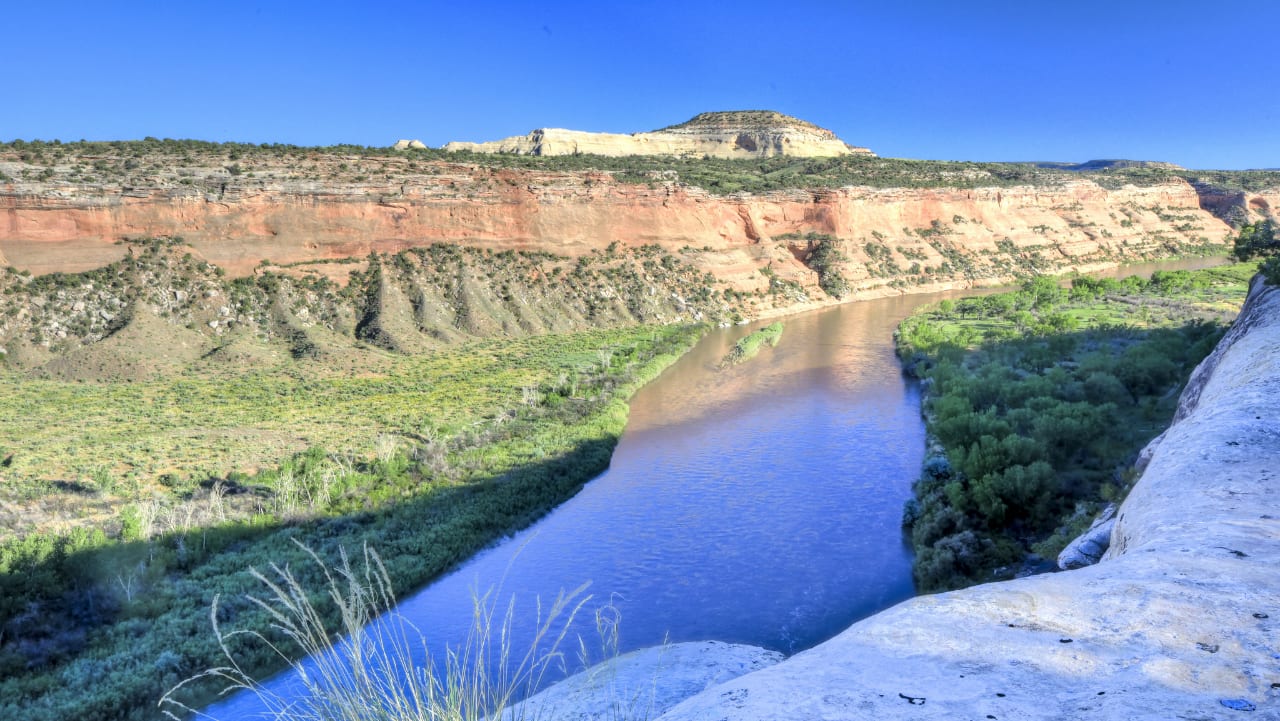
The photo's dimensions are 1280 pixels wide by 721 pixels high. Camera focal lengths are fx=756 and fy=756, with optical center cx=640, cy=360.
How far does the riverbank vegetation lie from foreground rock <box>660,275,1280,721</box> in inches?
184

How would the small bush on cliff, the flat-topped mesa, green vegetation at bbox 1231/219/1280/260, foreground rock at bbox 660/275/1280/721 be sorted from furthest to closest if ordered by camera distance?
the flat-topped mesa → green vegetation at bbox 1231/219/1280/260 → the small bush on cliff → foreground rock at bbox 660/275/1280/721

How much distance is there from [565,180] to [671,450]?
39.6m

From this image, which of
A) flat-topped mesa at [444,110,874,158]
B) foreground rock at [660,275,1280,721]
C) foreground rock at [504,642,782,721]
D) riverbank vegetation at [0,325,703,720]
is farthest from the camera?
flat-topped mesa at [444,110,874,158]

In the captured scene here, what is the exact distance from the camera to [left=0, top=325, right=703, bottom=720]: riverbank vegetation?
14.6 m

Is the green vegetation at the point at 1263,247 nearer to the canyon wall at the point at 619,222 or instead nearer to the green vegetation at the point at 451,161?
the canyon wall at the point at 619,222

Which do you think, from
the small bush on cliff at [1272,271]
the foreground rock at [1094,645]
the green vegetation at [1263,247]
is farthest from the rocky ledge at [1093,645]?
the green vegetation at [1263,247]

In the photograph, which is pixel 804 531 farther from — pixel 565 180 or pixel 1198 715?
pixel 565 180

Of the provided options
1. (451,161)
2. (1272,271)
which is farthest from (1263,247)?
(451,161)

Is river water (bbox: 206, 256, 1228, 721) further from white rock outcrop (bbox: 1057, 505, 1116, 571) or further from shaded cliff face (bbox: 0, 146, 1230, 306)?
shaded cliff face (bbox: 0, 146, 1230, 306)

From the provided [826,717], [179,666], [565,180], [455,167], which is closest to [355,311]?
[455,167]

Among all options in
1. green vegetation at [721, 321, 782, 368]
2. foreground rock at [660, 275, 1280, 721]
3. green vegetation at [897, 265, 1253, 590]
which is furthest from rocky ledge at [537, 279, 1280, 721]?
green vegetation at [721, 321, 782, 368]

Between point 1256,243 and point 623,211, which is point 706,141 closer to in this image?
point 623,211

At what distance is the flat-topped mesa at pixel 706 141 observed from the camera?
121750 millimetres

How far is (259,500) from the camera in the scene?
72.6 ft
